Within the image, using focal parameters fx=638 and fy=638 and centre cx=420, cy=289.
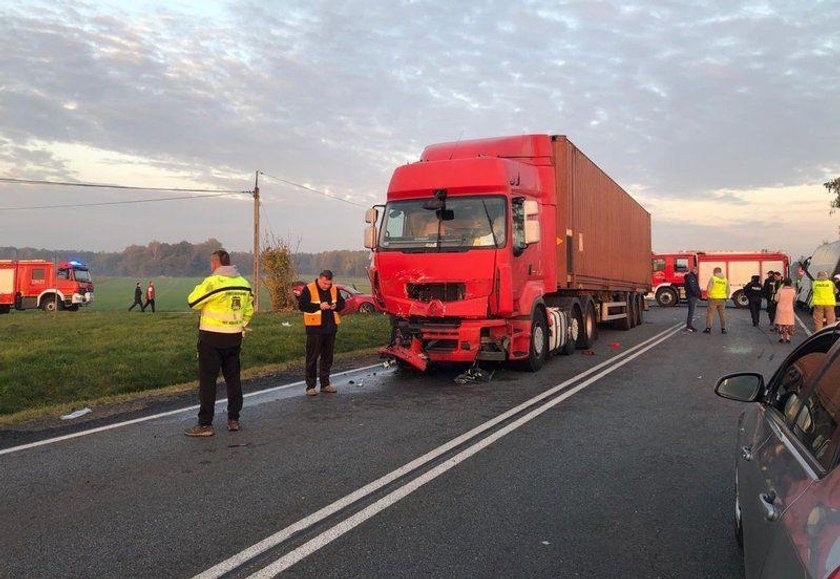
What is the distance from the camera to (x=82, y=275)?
37562 mm

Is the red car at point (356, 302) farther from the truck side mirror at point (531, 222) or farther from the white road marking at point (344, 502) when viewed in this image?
the white road marking at point (344, 502)

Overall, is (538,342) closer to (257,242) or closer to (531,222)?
(531,222)

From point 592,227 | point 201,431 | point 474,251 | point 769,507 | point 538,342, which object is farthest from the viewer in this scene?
point 592,227

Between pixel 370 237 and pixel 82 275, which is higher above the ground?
pixel 370 237

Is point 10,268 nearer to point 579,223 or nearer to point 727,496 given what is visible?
point 579,223

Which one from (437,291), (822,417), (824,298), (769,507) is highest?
(437,291)

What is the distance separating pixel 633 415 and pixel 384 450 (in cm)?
309

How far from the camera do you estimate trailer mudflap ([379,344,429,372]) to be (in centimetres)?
958

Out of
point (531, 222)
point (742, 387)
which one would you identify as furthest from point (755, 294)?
point (742, 387)

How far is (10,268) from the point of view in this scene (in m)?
35.7

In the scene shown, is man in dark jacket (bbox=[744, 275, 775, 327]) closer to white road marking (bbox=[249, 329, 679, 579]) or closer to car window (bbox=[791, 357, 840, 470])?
white road marking (bbox=[249, 329, 679, 579])

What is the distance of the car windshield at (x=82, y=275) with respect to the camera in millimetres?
37031

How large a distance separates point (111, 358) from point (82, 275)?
29255 millimetres

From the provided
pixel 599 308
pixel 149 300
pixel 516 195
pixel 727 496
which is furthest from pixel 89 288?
pixel 727 496
